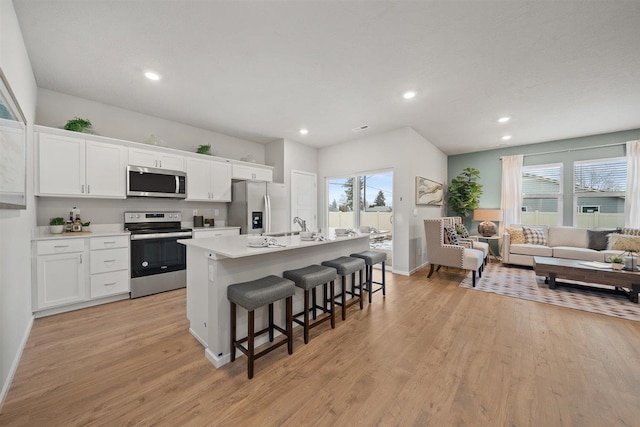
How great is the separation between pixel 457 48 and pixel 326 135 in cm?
293

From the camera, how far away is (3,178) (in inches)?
58.8

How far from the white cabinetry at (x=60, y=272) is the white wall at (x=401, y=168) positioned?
4547mm

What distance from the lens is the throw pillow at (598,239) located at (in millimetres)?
4379

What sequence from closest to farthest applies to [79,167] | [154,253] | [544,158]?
[79,167], [154,253], [544,158]

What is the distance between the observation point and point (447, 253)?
4.19 meters

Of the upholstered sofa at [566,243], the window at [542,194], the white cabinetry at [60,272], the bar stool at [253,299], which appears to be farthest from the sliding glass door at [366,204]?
the white cabinetry at [60,272]

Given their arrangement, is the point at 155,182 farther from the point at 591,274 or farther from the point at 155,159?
the point at 591,274

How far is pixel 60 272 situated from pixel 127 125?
2259mm

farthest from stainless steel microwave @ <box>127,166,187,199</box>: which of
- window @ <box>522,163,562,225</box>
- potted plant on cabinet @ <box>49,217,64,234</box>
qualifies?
window @ <box>522,163,562,225</box>

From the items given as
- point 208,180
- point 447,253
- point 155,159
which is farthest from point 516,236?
point 155,159

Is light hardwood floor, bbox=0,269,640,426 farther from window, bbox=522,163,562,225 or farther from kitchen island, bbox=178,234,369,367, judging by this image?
window, bbox=522,163,562,225

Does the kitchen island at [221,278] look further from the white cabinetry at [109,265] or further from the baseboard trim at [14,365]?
the white cabinetry at [109,265]

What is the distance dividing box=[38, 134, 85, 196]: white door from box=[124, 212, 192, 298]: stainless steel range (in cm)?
73

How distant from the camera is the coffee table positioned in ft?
10.2
